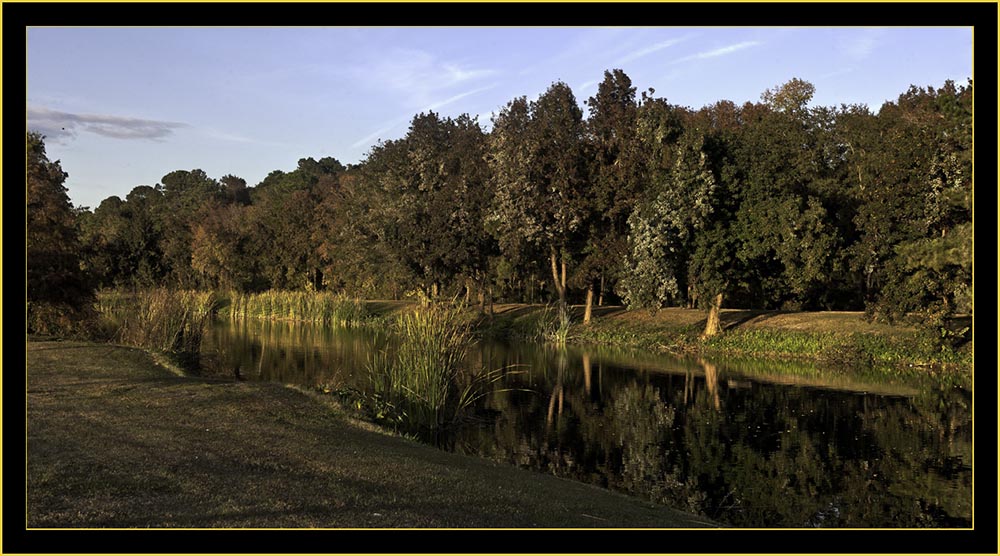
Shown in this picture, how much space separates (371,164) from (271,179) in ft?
210

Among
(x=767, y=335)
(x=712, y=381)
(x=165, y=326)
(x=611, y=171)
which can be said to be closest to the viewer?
(x=712, y=381)

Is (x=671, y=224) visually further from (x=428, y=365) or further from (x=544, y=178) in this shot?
(x=428, y=365)

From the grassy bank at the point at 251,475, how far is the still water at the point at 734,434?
2211 millimetres

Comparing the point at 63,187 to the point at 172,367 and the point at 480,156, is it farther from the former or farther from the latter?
the point at 480,156

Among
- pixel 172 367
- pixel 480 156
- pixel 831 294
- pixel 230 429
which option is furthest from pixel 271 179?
pixel 230 429

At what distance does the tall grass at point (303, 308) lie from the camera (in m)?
46.6

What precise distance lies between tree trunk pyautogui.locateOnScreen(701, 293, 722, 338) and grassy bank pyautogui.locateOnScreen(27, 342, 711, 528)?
23.3 metres

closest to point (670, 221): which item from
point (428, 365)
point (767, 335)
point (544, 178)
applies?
point (767, 335)

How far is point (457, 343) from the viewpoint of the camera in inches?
664

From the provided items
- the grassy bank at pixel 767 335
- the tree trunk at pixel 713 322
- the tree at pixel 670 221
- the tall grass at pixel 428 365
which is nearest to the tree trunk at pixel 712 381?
the grassy bank at pixel 767 335

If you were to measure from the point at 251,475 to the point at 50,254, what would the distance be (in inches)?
467

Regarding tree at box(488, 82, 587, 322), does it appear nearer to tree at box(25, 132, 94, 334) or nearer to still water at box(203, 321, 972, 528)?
still water at box(203, 321, 972, 528)

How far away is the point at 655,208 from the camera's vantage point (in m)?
35.2

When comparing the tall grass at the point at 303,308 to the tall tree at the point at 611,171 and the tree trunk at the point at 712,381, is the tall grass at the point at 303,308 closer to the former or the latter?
the tall tree at the point at 611,171
